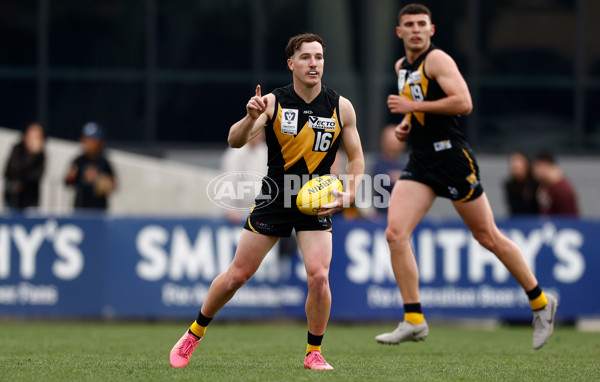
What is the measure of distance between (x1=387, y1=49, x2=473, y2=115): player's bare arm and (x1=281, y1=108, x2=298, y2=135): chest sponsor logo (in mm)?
964

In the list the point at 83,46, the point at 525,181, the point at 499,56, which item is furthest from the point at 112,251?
the point at 499,56

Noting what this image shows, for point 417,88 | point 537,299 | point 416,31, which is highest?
point 416,31

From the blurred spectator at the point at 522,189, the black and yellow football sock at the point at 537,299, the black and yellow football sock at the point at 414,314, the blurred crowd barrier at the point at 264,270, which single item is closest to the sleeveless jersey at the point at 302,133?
the black and yellow football sock at the point at 414,314

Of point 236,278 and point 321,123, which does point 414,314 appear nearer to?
point 236,278

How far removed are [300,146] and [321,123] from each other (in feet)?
0.68

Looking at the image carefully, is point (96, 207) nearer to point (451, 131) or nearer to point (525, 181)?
point (525, 181)

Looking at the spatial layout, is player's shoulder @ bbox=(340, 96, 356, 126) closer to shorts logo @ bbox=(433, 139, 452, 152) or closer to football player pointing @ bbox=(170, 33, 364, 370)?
football player pointing @ bbox=(170, 33, 364, 370)

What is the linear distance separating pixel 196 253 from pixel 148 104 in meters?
6.51

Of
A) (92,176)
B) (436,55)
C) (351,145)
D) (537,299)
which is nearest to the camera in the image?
(351,145)

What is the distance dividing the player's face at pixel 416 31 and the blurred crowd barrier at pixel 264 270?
16.2 feet

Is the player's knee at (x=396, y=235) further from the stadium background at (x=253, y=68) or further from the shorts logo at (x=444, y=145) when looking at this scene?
the stadium background at (x=253, y=68)

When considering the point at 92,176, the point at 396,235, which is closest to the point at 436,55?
the point at 396,235

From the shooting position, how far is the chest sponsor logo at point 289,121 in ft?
21.0

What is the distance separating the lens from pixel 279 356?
759 centimetres
